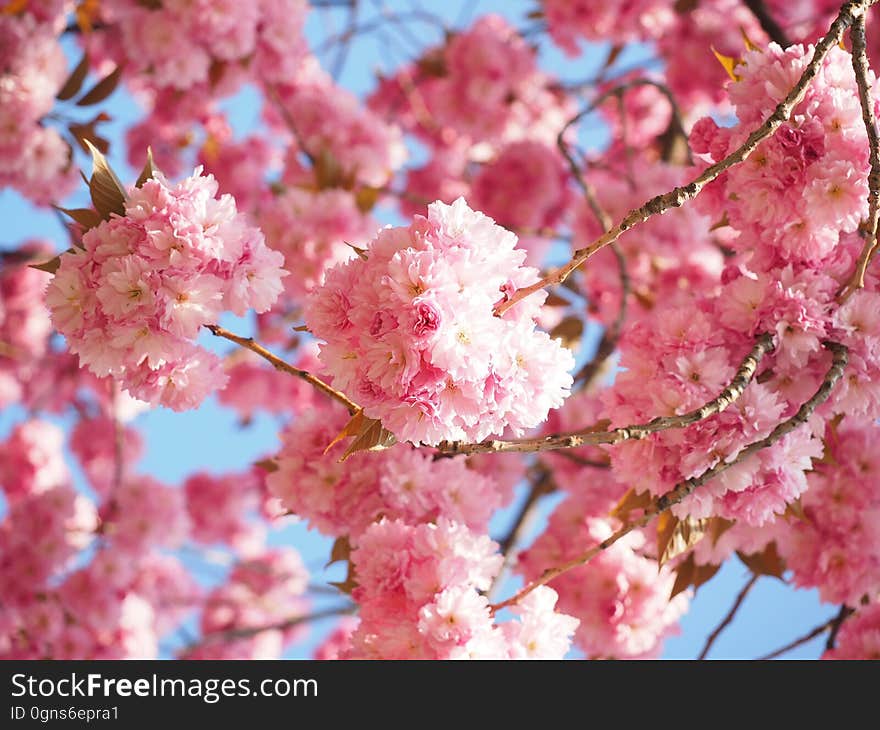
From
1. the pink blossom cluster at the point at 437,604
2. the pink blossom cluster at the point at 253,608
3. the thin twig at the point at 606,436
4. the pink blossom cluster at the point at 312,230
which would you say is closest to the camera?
the thin twig at the point at 606,436

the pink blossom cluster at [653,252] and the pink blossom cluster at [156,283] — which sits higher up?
the pink blossom cluster at [653,252]

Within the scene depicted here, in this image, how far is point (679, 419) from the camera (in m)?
1.25

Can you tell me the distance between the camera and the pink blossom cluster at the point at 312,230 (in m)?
2.60

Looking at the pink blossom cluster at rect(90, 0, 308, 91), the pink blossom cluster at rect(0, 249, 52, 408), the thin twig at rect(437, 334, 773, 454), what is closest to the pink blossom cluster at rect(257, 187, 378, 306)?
the pink blossom cluster at rect(90, 0, 308, 91)

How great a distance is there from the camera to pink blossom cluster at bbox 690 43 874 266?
1365 mm

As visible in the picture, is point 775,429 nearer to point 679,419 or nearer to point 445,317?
point 679,419

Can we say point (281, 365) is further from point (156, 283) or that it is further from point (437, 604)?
point (437, 604)

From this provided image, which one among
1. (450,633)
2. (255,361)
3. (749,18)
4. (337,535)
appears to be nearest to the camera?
(450,633)

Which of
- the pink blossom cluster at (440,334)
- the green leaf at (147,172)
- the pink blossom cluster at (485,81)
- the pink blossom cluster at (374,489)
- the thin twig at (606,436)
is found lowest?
the thin twig at (606,436)

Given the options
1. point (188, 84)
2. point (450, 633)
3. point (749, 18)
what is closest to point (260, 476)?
point (188, 84)

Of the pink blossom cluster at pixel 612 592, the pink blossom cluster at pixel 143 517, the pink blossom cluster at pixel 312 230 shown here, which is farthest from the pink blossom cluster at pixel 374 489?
the pink blossom cluster at pixel 143 517

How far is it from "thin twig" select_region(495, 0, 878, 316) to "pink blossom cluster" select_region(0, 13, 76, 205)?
1825 mm

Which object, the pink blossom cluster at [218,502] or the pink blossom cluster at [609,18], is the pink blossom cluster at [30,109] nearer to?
the pink blossom cluster at [609,18]

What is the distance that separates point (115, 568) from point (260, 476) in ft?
4.64
